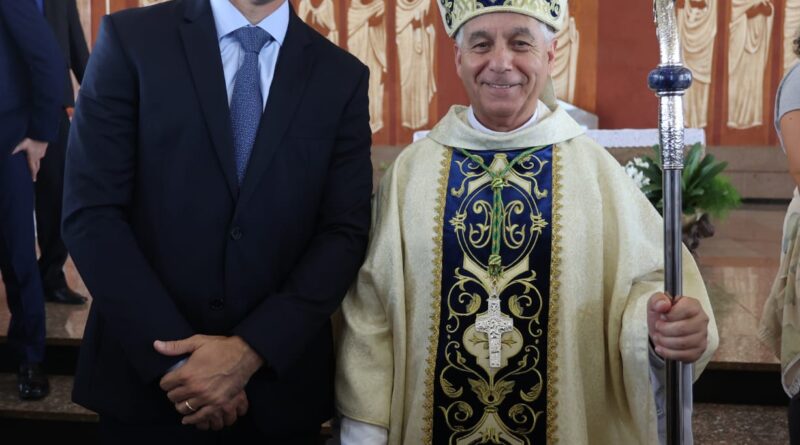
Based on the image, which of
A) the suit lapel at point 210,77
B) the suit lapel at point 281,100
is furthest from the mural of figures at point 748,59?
the suit lapel at point 210,77

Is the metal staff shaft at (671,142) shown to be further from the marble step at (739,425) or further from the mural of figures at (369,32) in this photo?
the mural of figures at (369,32)

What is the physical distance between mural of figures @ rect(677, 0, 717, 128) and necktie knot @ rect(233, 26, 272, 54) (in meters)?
7.68

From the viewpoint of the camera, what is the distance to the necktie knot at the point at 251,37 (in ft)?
5.99

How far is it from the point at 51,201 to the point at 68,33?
920 millimetres

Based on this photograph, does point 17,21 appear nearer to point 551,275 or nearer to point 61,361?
point 61,361

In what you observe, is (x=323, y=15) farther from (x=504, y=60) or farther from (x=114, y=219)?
(x=114, y=219)

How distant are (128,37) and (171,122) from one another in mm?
191

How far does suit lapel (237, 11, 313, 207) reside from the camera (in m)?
1.76

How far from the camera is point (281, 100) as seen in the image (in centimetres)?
180

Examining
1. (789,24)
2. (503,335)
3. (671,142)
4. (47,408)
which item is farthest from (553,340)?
(789,24)

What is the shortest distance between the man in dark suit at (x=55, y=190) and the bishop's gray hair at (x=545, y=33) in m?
3.07

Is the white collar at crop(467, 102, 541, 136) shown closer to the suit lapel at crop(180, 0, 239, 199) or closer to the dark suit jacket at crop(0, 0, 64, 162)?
the suit lapel at crop(180, 0, 239, 199)

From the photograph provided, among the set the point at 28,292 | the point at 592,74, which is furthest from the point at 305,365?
the point at 592,74

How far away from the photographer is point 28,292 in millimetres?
3492
